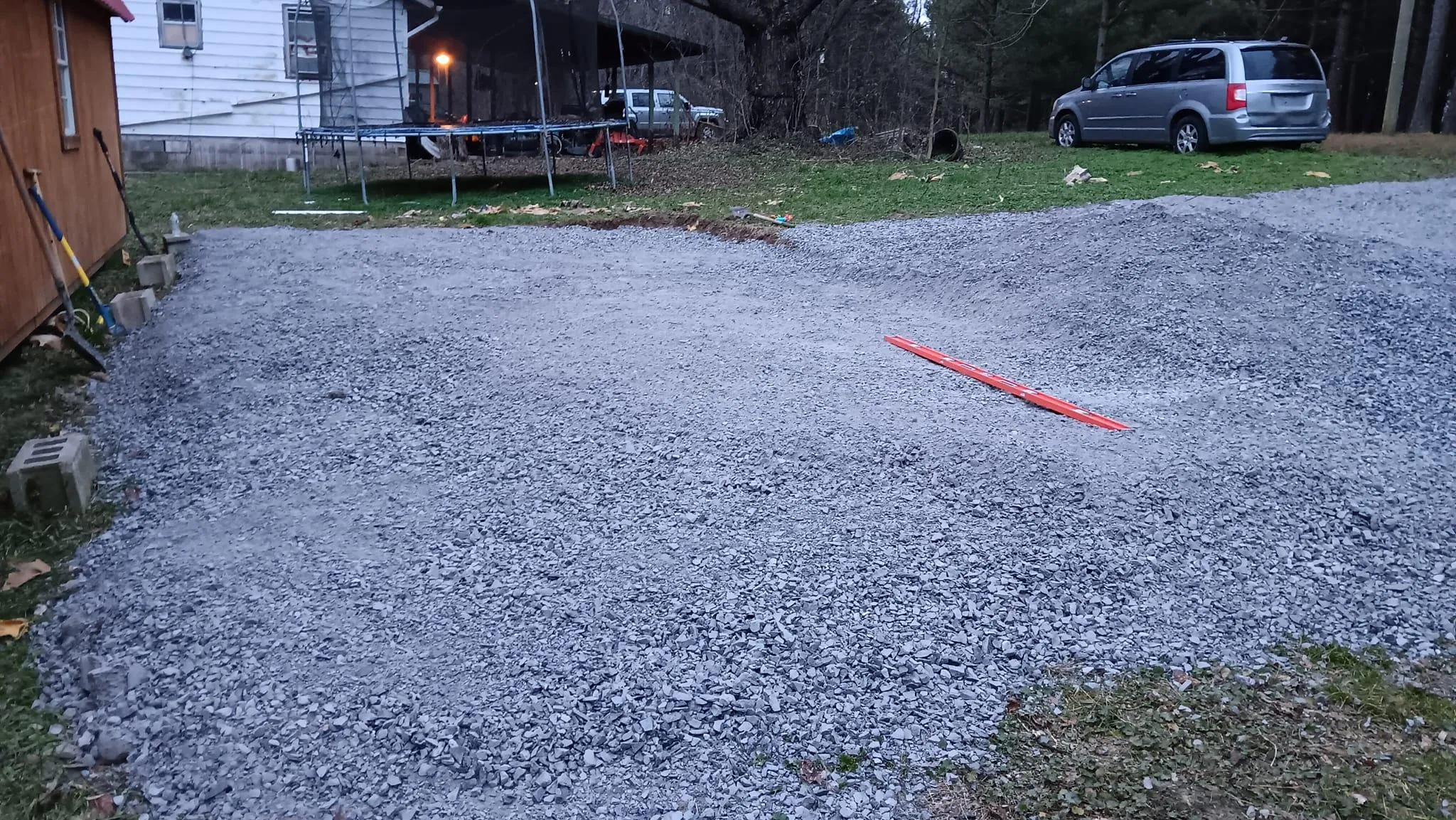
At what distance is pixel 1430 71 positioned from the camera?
20.5 metres

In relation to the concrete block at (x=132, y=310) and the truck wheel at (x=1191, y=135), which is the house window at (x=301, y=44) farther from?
the truck wheel at (x=1191, y=135)

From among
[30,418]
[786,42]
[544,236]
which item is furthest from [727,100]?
[30,418]

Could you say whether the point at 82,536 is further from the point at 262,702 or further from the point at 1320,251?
the point at 1320,251

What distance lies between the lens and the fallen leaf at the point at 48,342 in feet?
21.9

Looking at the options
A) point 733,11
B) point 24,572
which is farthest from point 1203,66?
point 24,572

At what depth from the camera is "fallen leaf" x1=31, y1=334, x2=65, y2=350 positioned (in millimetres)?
6672

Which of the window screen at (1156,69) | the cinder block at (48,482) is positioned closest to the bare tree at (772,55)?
the window screen at (1156,69)

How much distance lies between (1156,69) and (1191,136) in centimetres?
136

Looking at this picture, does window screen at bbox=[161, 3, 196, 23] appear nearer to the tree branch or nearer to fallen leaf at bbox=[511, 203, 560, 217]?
the tree branch

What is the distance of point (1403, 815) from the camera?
263 centimetres

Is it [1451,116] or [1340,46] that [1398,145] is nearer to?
[1451,116]

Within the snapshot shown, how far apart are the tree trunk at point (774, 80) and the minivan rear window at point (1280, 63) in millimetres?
6506

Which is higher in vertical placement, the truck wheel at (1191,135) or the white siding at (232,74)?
the white siding at (232,74)

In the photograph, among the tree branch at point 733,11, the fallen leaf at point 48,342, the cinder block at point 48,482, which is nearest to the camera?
the cinder block at point 48,482
